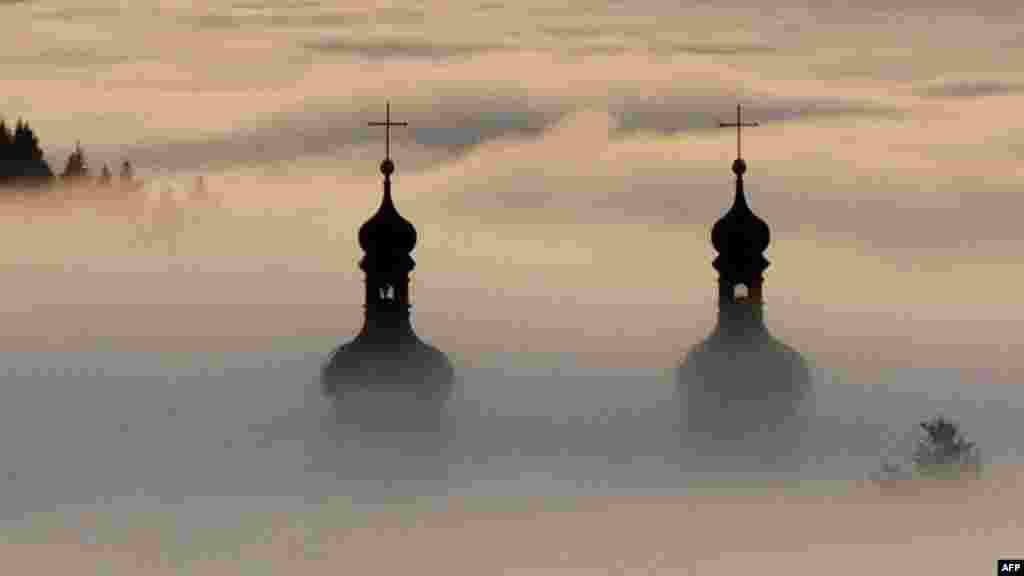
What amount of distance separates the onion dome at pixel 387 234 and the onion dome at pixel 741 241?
20.9ft

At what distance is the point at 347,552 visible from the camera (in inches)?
3844

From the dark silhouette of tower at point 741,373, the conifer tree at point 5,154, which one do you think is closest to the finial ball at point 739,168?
the dark silhouette of tower at point 741,373

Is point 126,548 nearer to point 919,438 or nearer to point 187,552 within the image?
point 187,552

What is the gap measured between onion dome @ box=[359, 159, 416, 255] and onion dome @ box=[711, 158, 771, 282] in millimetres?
6376

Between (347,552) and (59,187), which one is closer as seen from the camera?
(347,552)

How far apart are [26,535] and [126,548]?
8.00 feet

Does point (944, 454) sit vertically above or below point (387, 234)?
below

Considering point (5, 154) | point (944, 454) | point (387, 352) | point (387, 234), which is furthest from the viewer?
point (5, 154)

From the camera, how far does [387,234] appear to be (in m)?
112

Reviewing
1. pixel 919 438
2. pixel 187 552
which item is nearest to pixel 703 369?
pixel 919 438

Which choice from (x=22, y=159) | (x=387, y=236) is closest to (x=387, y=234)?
(x=387, y=236)

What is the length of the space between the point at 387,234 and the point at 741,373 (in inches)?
354

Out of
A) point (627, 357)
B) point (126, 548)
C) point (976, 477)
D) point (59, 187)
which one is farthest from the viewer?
point (59, 187)

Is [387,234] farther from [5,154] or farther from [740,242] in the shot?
[5,154]
